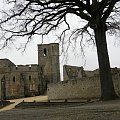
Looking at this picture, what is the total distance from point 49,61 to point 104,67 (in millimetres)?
53300

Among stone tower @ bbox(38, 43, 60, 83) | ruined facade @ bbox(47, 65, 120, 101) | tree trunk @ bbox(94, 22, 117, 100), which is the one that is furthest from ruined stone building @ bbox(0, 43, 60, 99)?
tree trunk @ bbox(94, 22, 117, 100)

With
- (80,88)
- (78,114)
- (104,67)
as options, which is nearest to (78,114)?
(78,114)

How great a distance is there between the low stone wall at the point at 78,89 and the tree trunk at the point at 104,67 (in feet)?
32.1

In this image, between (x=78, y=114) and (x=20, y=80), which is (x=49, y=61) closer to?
(x=20, y=80)

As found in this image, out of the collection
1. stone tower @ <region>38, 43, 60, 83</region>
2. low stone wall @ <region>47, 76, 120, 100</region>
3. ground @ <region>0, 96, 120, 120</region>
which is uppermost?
stone tower @ <region>38, 43, 60, 83</region>

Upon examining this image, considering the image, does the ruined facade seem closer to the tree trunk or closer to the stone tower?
the tree trunk

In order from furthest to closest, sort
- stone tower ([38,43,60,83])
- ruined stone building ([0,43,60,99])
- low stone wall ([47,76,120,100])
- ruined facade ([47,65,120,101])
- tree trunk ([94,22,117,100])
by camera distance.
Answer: stone tower ([38,43,60,83]) < ruined stone building ([0,43,60,99]) < low stone wall ([47,76,120,100]) < ruined facade ([47,65,120,101]) < tree trunk ([94,22,117,100])

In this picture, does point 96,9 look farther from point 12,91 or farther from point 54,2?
point 12,91

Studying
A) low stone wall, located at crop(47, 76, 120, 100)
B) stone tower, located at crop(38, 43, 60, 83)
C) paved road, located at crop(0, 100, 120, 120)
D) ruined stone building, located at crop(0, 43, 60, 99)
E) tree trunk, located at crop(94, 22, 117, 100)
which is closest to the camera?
paved road, located at crop(0, 100, 120, 120)

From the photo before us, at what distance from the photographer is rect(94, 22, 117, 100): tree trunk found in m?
14.4

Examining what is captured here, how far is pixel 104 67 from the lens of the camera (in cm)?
1473

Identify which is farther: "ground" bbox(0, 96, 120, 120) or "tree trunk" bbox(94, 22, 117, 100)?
"tree trunk" bbox(94, 22, 117, 100)

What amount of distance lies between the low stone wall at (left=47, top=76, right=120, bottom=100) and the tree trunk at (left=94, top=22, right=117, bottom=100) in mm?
9787

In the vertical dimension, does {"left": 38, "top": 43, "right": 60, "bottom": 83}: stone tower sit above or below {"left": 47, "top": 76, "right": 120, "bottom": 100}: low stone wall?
above
